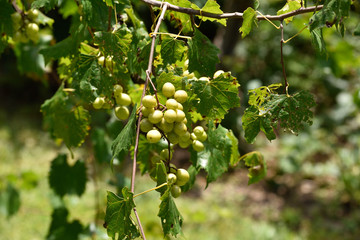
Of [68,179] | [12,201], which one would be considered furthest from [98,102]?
[12,201]

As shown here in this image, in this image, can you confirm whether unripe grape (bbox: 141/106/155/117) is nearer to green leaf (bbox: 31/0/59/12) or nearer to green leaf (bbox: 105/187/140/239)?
green leaf (bbox: 105/187/140/239)

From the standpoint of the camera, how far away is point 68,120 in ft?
3.80

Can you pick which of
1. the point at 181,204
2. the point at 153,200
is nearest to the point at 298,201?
the point at 181,204

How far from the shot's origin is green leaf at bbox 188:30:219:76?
0.87 meters

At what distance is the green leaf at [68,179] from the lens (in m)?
1.62

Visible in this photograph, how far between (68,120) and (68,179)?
1.80 feet

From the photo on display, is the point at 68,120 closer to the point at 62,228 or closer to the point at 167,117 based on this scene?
the point at 167,117

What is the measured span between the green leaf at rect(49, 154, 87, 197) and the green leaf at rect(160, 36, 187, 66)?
36.7 inches

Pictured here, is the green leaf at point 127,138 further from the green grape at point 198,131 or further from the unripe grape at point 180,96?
the green grape at point 198,131

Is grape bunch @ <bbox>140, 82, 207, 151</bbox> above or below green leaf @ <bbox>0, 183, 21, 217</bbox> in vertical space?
above

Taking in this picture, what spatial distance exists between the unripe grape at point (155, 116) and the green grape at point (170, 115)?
0.01 metres

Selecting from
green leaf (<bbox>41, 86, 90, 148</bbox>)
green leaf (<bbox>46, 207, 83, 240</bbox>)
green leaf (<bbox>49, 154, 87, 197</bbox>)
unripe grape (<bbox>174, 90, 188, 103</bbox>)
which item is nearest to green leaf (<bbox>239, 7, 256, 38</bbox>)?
unripe grape (<bbox>174, 90, 188, 103</bbox>)

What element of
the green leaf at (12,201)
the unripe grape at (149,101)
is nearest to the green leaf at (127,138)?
the unripe grape at (149,101)

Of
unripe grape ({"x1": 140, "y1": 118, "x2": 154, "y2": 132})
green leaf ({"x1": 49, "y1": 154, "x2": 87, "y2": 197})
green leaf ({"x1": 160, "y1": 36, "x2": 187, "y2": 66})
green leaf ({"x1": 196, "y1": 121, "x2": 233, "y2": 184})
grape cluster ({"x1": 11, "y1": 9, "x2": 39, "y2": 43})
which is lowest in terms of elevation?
green leaf ({"x1": 49, "y1": 154, "x2": 87, "y2": 197})
